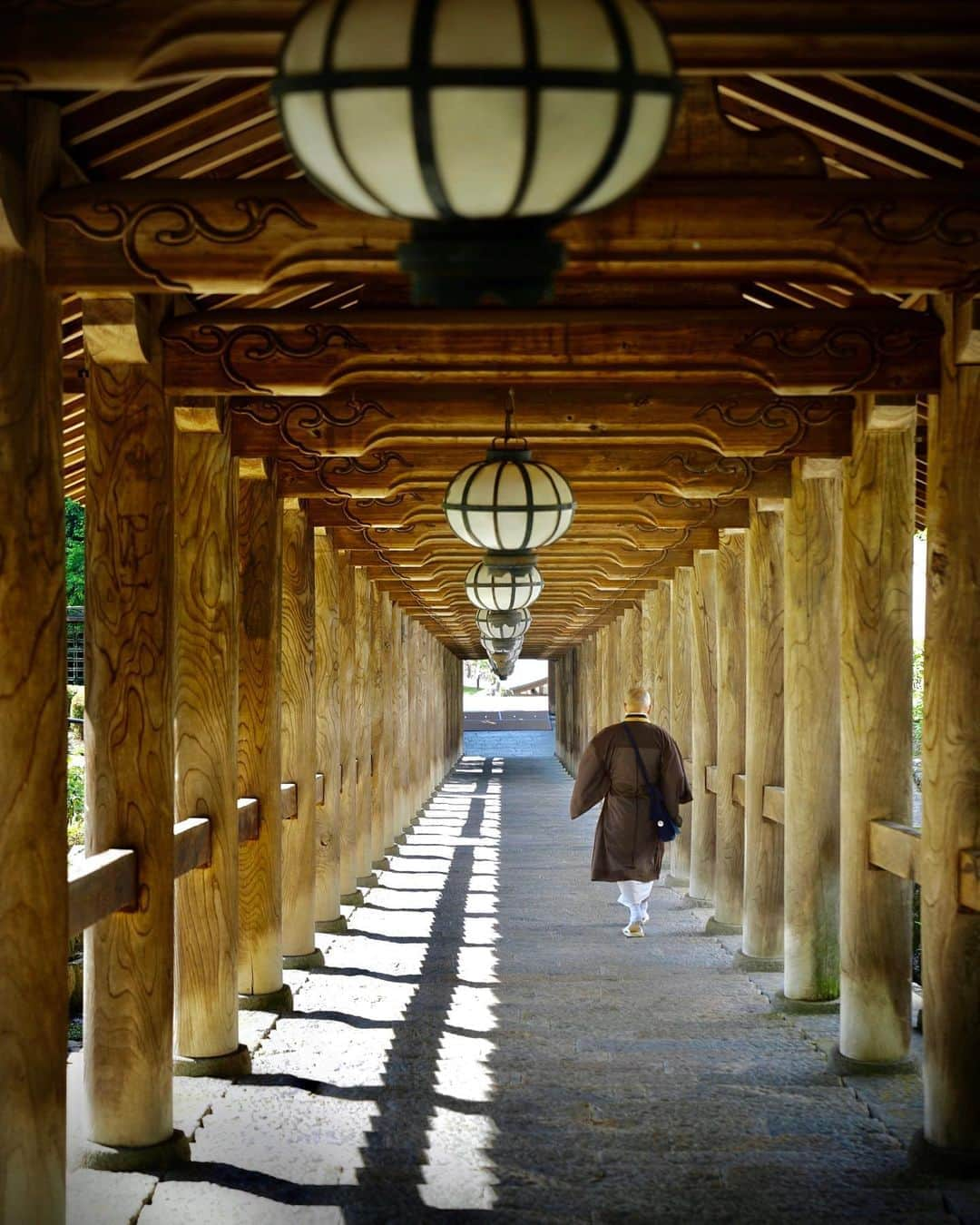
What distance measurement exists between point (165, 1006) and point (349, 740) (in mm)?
7512

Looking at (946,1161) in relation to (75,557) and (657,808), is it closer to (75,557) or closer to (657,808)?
(657,808)

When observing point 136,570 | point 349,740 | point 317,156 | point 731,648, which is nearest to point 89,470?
point 136,570

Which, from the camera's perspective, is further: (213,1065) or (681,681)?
(681,681)

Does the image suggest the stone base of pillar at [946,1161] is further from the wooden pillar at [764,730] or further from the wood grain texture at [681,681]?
the wood grain texture at [681,681]

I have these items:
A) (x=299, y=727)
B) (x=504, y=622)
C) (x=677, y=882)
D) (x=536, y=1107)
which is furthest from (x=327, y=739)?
(x=536, y=1107)

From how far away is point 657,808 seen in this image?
36.8 feet

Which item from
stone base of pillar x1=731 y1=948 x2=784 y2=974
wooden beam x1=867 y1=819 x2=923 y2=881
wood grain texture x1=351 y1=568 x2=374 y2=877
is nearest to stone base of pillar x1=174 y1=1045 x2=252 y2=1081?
wooden beam x1=867 y1=819 x2=923 y2=881

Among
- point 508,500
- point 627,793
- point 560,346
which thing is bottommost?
point 627,793

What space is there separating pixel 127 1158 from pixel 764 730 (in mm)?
5225

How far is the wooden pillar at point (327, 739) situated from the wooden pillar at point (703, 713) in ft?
9.52

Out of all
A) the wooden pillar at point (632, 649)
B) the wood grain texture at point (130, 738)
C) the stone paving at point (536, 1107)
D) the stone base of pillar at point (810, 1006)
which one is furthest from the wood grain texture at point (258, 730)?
the wooden pillar at point (632, 649)

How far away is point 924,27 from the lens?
12.9 feet

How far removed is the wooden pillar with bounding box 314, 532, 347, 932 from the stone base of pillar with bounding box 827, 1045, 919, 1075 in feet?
17.7

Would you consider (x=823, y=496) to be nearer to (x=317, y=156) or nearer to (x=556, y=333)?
(x=556, y=333)
